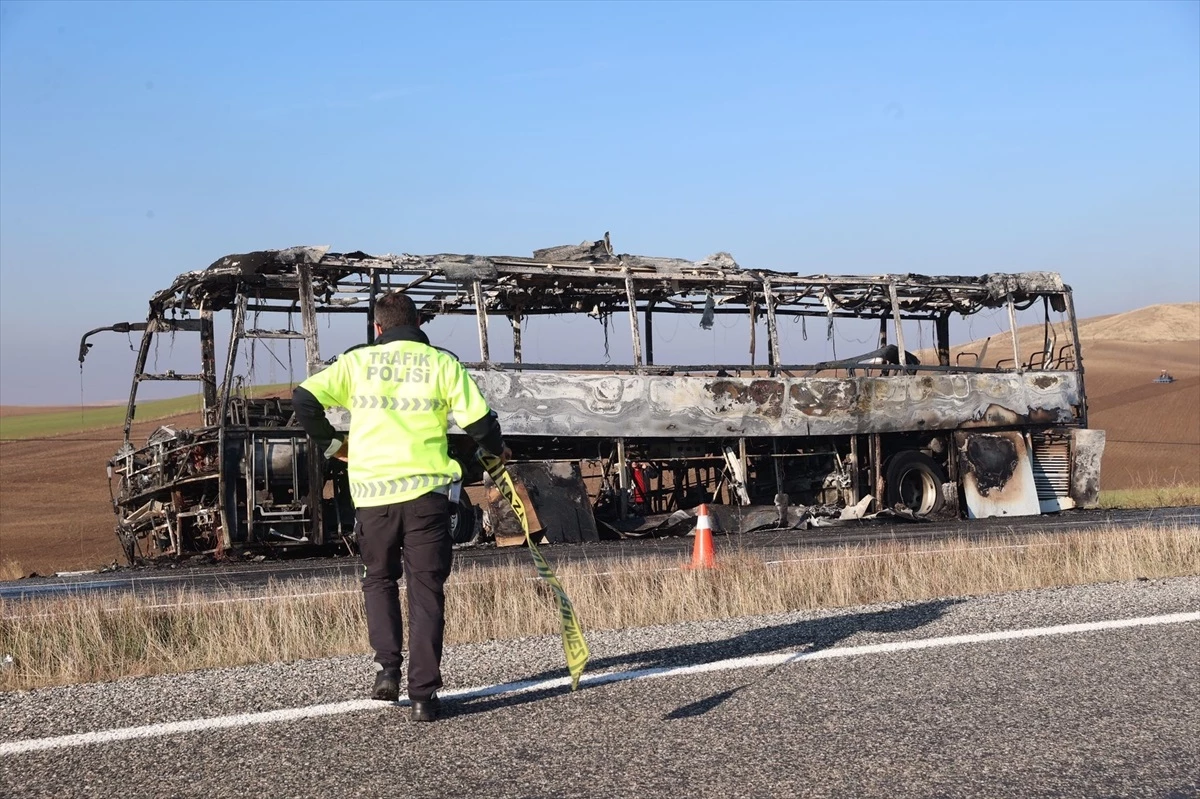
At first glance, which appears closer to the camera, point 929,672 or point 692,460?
point 929,672

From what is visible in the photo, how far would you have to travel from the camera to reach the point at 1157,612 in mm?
7156

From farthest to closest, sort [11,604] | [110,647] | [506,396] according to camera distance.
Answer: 1. [506,396]
2. [11,604]
3. [110,647]

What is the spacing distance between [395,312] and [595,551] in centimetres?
934

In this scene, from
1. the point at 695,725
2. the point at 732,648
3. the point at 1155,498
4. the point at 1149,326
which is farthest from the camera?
the point at 1149,326

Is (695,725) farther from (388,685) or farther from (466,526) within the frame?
(466,526)

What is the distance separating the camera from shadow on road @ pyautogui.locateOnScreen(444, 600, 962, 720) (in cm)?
516

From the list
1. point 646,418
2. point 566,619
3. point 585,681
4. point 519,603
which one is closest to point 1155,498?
point 646,418

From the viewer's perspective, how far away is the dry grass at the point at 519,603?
22.3 ft

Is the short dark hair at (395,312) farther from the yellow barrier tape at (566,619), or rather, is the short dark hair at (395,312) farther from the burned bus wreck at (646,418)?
the burned bus wreck at (646,418)

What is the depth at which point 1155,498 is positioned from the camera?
2473 centimetres

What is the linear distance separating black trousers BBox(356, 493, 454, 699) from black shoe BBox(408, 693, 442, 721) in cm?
26

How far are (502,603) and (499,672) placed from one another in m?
2.30

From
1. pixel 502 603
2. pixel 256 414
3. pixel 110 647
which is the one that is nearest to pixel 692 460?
pixel 256 414

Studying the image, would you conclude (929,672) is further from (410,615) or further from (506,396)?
(506,396)
